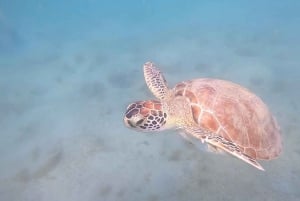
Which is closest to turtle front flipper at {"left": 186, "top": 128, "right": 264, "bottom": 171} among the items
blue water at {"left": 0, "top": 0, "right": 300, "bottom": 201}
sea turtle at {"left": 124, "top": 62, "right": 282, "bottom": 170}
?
sea turtle at {"left": 124, "top": 62, "right": 282, "bottom": 170}

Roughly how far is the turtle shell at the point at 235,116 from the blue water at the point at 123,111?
38.3 inches

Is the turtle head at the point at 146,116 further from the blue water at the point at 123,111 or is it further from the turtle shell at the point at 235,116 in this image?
the blue water at the point at 123,111

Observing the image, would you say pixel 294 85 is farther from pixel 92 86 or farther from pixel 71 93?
pixel 71 93

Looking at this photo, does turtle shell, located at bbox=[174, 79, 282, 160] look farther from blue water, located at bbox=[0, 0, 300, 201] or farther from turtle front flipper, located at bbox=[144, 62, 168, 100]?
blue water, located at bbox=[0, 0, 300, 201]

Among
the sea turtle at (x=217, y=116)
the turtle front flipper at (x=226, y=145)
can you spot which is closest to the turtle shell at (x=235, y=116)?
→ the sea turtle at (x=217, y=116)

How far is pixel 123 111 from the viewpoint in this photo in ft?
19.9

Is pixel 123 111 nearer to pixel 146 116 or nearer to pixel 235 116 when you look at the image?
pixel 146 116

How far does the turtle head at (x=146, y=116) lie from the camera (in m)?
3.08

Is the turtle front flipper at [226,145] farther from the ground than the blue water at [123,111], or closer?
farther from the ground

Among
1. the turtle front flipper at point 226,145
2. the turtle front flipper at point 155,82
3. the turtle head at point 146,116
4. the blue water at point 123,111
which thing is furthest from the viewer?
the blue water at point 123,111

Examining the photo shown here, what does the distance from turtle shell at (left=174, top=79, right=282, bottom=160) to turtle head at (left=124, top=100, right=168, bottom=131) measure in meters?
0.42

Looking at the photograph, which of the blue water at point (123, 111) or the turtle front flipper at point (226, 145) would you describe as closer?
the turtle front flipper at point (226, 145)

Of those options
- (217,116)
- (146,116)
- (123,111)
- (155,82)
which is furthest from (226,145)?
(123,111)

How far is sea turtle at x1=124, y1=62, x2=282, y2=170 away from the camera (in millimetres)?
3131
